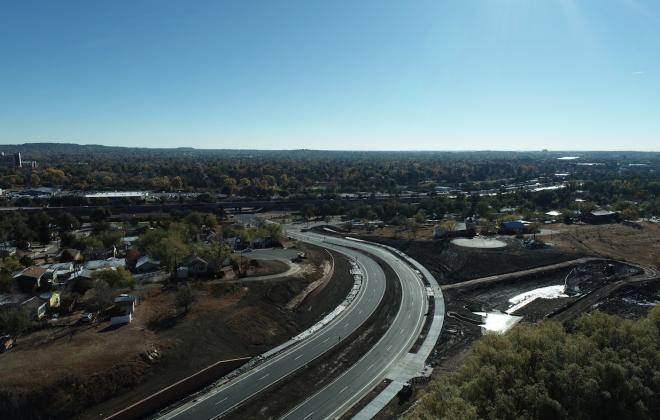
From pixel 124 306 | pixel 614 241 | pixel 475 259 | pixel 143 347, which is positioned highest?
pixel 124 306

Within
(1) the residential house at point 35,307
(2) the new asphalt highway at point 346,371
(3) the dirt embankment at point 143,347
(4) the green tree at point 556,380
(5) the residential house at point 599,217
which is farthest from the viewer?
(5) the residential house at point 599,217

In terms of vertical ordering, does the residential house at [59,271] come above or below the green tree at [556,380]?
below

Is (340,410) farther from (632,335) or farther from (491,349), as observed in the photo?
(632,335)

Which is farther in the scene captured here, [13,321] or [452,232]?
[452,232]

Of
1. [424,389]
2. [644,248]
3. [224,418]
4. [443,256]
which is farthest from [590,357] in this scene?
Result: [644,248]

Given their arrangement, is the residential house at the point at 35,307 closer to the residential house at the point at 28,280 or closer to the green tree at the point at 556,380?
the residential house at the point at 28,280

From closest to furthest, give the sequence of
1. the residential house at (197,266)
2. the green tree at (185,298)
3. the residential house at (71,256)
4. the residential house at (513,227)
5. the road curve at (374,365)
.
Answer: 1. the road curve at (374,365)
2. the green tree at (185,298)
3. the residential house at (197,266)
4. the residential house at (71,256)
5. the residential house at (513,227)

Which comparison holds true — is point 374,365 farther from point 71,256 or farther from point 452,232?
point 452,232

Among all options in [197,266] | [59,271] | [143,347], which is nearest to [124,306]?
[143,347]

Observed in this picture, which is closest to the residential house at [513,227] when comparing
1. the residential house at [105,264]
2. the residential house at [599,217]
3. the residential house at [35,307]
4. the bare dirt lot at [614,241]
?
the bare dirt lot at [614,241]
